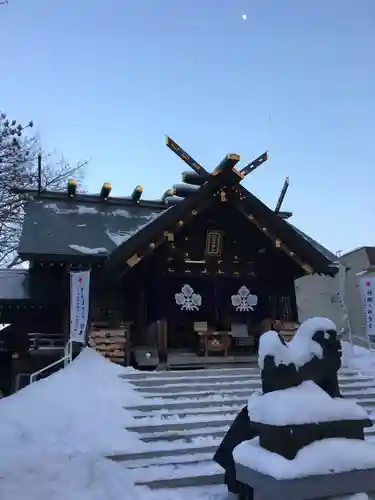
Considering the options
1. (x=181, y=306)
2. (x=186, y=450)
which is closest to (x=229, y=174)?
(x=181, y=306)

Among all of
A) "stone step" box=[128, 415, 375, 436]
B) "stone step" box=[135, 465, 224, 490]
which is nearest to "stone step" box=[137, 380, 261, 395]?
"stone step" box=[128, 415, 375, 436]

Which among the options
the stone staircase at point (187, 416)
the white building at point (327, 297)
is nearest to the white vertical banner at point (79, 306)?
the stone staircase at point (187, 416)

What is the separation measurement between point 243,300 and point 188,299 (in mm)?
1631

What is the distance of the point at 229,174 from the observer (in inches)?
491

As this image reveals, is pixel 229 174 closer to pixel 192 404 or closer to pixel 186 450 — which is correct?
pixel 192 404

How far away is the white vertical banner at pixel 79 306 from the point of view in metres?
10.5

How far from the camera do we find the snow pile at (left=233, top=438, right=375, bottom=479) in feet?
13.5

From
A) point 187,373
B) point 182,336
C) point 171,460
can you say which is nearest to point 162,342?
point 187,373

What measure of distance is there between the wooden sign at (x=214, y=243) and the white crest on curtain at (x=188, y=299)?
1188 millimetres

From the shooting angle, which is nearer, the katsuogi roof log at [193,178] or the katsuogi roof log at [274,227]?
the katsuogi roof log at [274,227]

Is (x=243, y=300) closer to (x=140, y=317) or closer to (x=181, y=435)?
(x=140, y=317)

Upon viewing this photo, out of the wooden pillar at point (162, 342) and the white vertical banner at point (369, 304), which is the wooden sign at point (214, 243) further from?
the white vertical banner at point (369, 304)

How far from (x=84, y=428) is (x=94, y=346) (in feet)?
14.1

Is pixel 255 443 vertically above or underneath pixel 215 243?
underneath
